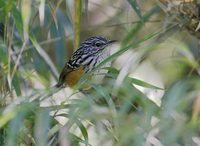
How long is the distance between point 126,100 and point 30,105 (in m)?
0.42

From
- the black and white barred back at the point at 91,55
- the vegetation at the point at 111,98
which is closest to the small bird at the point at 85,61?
the black and white barred back at the point at 91,55

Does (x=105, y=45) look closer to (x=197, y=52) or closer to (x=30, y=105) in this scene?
(x=197, y=52)

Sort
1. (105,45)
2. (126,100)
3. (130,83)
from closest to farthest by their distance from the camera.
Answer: (126,100)
(130,83)
(105,45)

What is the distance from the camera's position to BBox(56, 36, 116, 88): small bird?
551cm

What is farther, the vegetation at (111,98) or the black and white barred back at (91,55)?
the black and white barred back at (91,55)

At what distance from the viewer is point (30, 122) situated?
4113 millimetres

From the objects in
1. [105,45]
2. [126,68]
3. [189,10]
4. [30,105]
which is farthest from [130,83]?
[105,45]

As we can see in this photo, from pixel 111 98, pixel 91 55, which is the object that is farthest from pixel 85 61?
pixel 111 98

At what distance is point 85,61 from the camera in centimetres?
557

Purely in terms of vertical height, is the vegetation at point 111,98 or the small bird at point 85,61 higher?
the vegetation at point 111,98

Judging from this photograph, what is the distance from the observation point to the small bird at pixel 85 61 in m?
5.51

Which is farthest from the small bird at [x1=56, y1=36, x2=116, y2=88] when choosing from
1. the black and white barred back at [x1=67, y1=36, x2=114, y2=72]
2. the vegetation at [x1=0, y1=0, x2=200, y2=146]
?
the vegetation at [x1=0, y1=0, x2=200, y2=146]

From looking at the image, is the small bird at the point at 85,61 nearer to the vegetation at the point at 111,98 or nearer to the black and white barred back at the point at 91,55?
the black and white barred back at the point at 91,55

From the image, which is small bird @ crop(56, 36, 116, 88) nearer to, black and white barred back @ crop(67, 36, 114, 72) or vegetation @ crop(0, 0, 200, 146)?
black and white barred back @ crop(67, 36, 114, 72)
